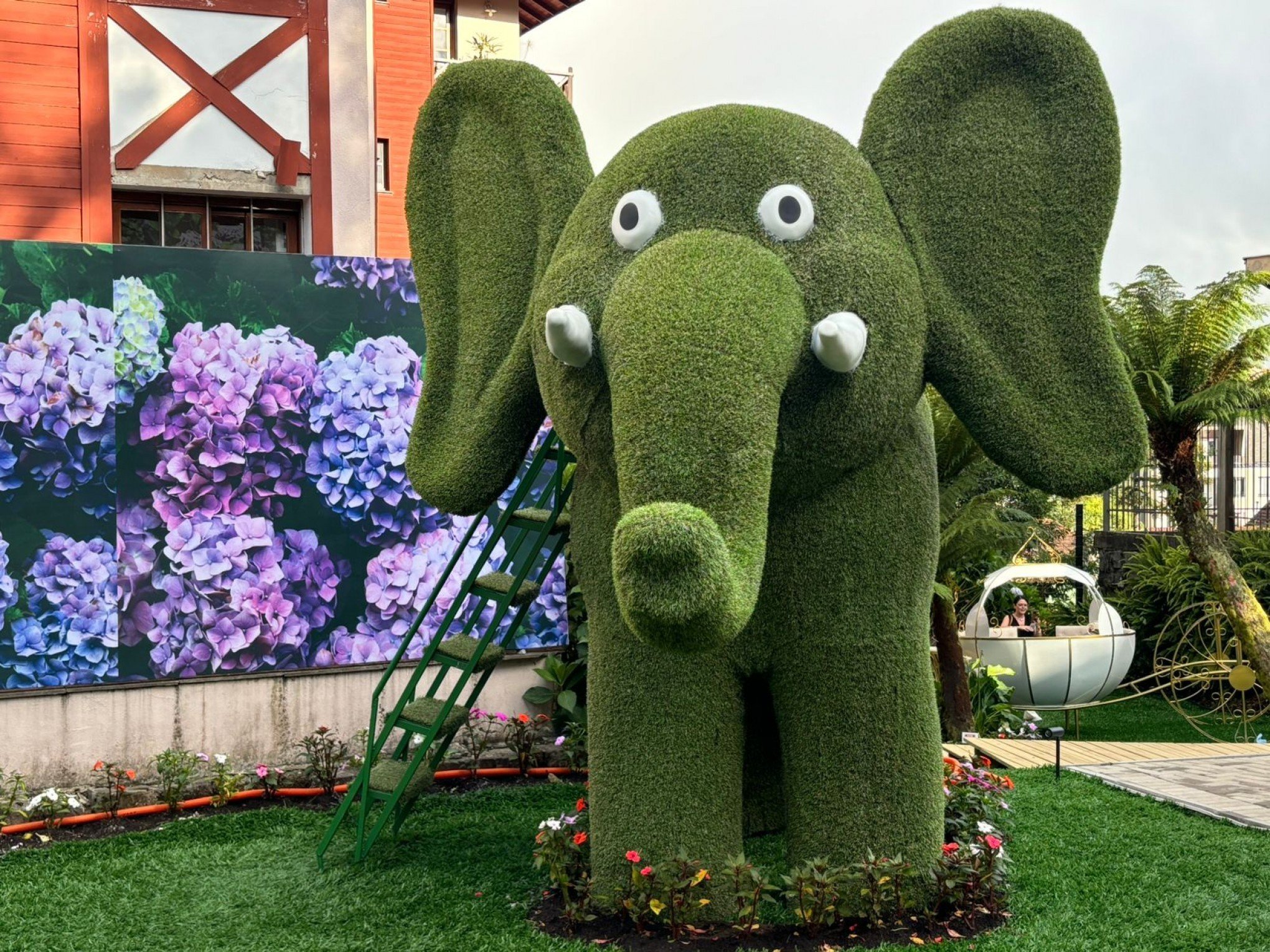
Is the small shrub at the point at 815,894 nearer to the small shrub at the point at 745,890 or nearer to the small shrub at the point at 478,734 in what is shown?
the small shrub at the point at 745,890

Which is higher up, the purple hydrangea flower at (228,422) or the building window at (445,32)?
the building window at (445,32)

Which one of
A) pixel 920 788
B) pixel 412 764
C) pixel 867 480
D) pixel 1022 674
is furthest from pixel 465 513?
pixel 1022 674

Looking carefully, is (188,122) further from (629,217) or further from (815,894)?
(815,894)

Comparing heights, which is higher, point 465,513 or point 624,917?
point 465,513

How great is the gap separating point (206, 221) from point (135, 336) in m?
4.48

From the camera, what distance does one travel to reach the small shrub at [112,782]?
21.2 feet

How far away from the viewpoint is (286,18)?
1046 cm

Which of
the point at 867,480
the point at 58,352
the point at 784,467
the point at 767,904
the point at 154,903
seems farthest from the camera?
the point at 58,352

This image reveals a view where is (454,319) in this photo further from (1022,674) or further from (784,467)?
(1022,674)

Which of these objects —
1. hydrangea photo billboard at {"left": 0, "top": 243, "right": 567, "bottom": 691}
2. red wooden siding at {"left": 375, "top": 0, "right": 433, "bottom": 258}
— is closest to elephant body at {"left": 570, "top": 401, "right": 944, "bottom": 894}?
hydrangea photo billboard at {"left": 0, "top": 243, "right": 567, "bottom": 691}

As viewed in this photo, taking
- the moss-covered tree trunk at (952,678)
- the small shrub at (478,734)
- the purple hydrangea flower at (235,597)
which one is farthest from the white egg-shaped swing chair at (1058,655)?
the purple hydrangea flower at (235,597)

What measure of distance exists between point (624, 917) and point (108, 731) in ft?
11.2

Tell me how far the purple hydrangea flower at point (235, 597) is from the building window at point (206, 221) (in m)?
4.40

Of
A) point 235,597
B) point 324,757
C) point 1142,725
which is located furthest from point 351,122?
point 1142,725
